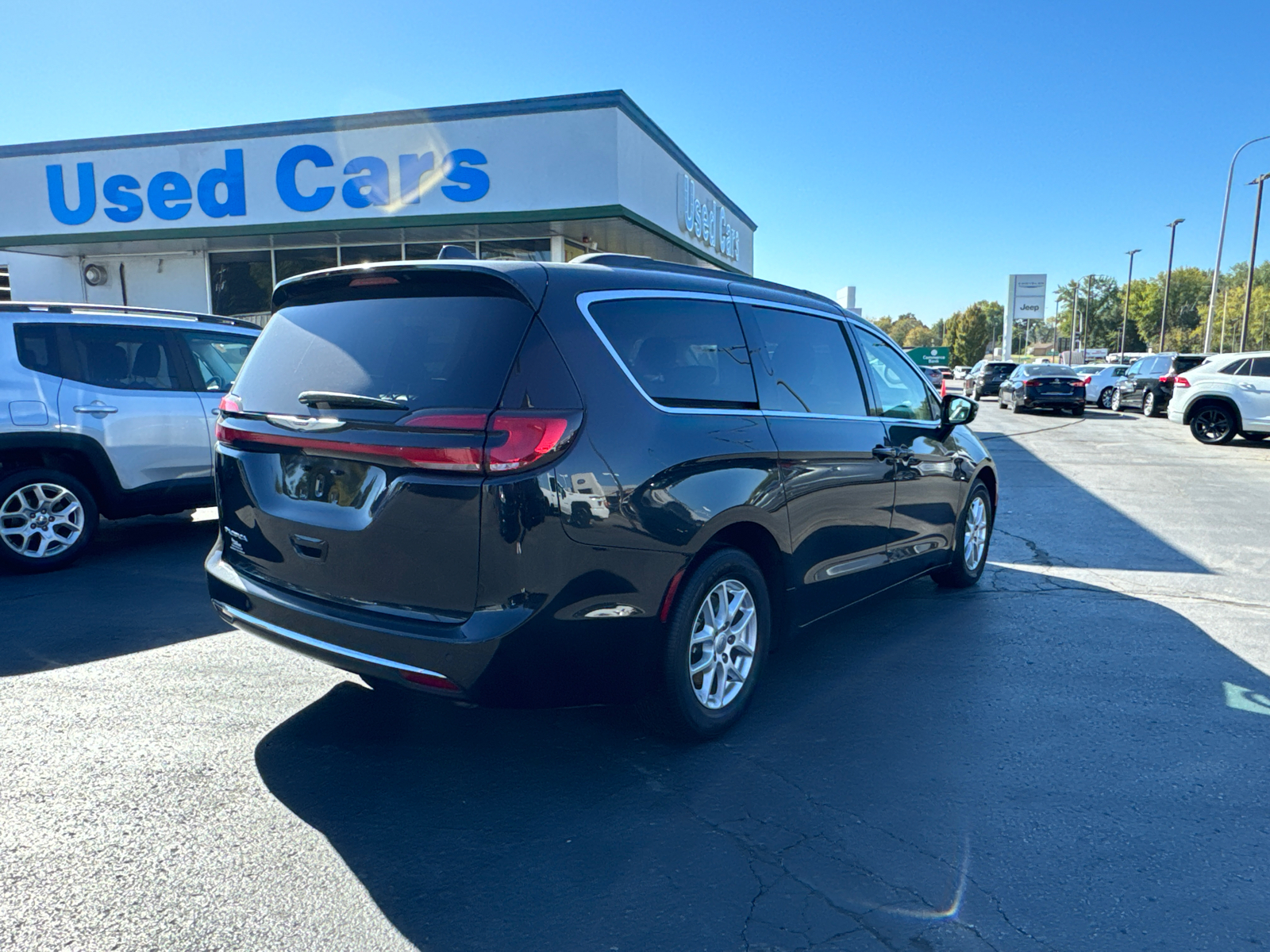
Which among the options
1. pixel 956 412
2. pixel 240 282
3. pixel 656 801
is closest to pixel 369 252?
pixel 240 282

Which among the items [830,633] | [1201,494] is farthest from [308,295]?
[1201,494]

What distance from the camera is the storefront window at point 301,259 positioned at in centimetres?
1716

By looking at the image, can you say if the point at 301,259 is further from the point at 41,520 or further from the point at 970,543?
the point at 970,543

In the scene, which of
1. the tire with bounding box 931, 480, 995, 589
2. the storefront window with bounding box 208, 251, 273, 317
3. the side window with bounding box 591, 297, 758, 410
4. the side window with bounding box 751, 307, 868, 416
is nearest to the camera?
the side window with bounding box 591, 297, 758, 410

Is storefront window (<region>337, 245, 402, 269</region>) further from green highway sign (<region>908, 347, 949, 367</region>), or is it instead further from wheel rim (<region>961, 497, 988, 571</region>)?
green highway sign (<region>908, 347, 949, 367</region>)

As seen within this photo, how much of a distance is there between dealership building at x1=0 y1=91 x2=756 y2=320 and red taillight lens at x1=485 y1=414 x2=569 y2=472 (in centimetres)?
1207

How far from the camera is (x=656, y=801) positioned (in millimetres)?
3229

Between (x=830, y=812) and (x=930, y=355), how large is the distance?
1751 inches

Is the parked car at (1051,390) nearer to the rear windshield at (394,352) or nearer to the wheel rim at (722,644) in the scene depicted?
the wheel rim at (722,644)

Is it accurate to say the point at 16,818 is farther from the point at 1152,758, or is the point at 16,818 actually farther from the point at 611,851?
the point at 1152,758

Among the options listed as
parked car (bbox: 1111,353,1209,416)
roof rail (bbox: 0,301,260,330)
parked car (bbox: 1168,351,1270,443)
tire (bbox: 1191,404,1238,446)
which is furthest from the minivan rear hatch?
parked car (bbox: 1111,353,1209,416)

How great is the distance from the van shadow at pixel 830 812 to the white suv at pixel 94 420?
11.6ft

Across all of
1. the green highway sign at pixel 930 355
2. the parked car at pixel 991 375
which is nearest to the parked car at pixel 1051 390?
the parked car at pixel 991 375

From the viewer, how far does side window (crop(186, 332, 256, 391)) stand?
23.8 ft
